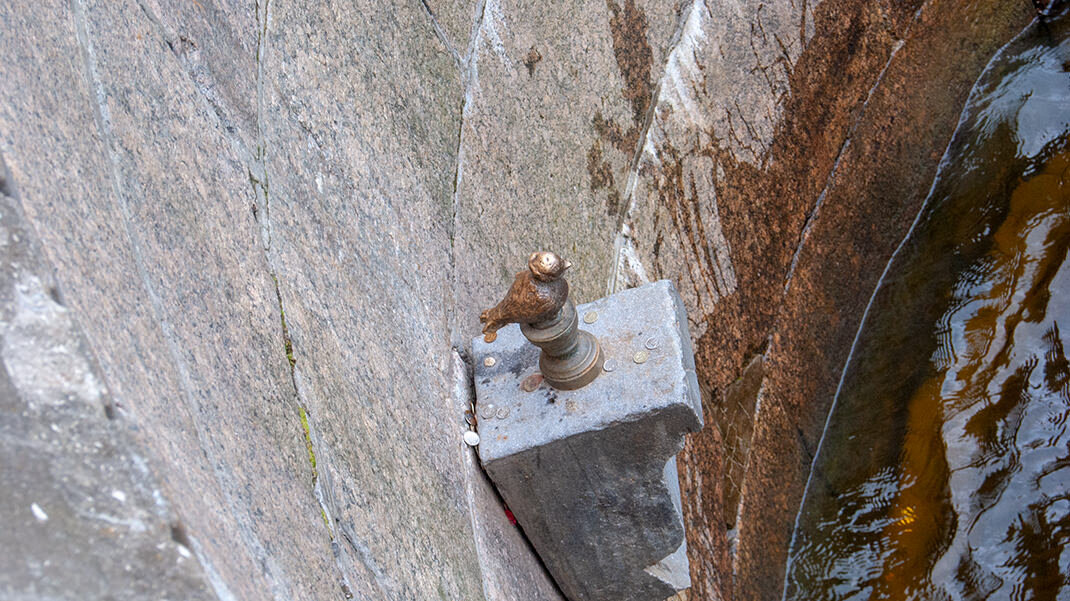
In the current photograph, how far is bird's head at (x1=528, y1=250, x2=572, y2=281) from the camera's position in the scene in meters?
1.40

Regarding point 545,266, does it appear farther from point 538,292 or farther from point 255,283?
point 255,283

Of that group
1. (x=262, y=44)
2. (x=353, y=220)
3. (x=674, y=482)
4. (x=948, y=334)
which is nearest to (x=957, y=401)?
(x=948, y=334)

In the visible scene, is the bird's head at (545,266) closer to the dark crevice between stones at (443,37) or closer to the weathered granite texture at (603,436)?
the weathered granite texture at (603,436)

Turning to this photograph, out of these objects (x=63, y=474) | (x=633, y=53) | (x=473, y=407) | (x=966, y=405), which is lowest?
(x=63, y=474)

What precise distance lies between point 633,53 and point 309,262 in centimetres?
159

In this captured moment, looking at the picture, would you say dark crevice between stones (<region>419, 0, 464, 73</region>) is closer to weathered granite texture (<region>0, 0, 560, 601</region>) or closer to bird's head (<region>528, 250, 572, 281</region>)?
weathered granite texture (<region>0, 0, 560, 601</region>)

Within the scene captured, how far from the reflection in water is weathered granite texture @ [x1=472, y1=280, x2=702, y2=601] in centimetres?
131

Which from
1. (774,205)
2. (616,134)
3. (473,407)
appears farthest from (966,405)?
(473,407)

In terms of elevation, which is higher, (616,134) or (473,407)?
(616,134)

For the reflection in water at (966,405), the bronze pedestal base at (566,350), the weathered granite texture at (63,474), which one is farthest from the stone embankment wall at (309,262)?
the reflection in water at (966,405)

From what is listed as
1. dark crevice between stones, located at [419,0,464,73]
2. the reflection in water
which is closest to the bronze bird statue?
dark crevice between stones, located at [419,0,464,73]

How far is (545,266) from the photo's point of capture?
1.40 metres

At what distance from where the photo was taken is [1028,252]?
3.12m

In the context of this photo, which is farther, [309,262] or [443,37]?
[443,37]
